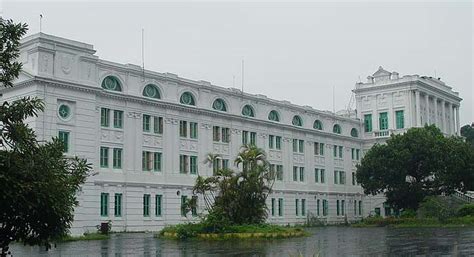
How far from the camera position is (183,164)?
51.5 metres

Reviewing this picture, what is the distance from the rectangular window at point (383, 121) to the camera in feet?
241

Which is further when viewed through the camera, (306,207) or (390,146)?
(306,207)

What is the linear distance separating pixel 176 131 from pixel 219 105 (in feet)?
21.3

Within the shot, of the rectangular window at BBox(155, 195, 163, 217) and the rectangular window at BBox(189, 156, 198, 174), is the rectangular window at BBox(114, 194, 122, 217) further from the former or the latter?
the rectangular window at BBox(189, 156, 198, 174)

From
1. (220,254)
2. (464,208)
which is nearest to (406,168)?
(464,208)

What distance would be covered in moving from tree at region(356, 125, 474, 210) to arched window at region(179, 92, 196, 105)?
63.8 feet

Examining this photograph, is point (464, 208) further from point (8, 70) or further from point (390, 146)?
point (8, 70)

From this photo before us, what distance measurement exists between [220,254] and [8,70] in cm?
1301

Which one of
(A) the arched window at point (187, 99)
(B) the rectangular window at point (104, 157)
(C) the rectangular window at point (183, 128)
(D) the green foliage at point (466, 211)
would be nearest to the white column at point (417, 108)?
(D) the green foliage at point (466, 211)

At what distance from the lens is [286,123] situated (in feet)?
208

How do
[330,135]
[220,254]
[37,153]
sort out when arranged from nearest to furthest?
[37,153], [220,254], [330,135]

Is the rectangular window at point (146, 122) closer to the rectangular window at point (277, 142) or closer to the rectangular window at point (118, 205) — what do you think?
the rectangular window at point (118, 205)

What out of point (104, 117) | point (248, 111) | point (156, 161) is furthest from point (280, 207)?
point (104, 117)

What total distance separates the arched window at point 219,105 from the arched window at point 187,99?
8.79 ft
